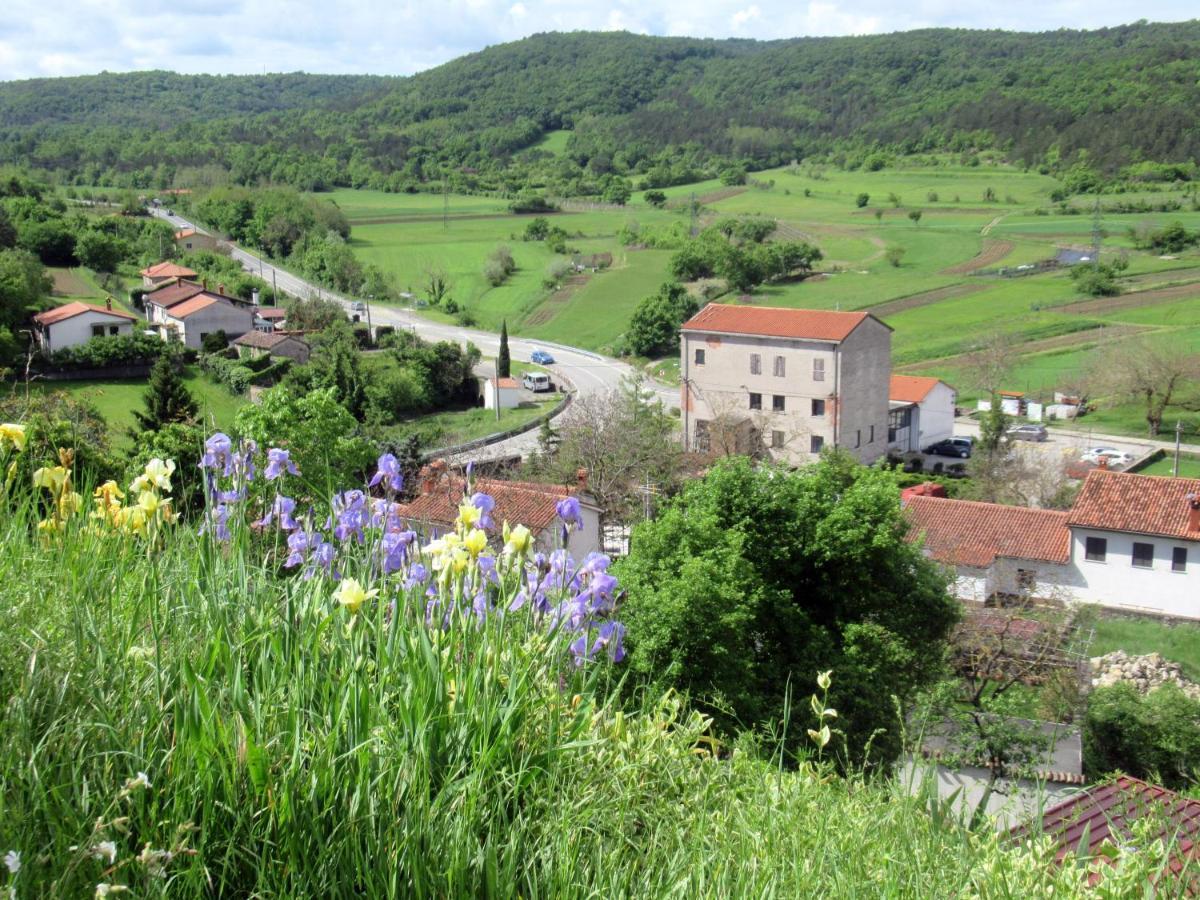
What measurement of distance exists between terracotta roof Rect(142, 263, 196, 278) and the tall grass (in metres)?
62.9

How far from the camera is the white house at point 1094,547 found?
22.7 meters

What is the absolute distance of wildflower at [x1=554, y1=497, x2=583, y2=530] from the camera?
3898 mm

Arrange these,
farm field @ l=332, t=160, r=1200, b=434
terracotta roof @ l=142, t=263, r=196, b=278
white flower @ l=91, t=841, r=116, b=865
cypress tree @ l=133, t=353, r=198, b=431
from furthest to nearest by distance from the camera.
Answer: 1. terracotta roof @ l=142, t=263, r=196, b=278
2. farm field @ l=332, t=160, r=1200, b=434
3. cypress tree @ l=133, t=353, r=198, b=431
4. white flower @ l=91, t=841, r=116, b=865

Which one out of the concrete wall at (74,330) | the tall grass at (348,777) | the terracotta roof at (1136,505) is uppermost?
the tall grass at (348,777)

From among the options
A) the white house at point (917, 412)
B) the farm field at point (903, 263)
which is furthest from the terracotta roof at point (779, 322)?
the farm field at point (903, 263)

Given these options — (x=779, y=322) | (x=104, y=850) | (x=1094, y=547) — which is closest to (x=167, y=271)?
(x=779, y=322)

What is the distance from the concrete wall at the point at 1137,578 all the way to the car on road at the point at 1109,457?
12.1 meters

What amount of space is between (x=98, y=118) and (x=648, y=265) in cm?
13413

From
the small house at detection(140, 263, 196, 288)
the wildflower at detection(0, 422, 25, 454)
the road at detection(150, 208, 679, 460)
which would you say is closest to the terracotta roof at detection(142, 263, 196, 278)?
the small house at detection(140, 263, 196, 288)

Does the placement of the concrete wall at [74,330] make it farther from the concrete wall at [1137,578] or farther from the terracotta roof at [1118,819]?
the terracotta roof at [1118,819]

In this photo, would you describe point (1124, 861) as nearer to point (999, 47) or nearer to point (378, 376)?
point (378, 376)

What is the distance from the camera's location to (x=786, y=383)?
35.1m

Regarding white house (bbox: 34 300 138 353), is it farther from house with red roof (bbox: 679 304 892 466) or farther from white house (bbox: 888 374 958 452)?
white house (bbox: 888 374 958 452)

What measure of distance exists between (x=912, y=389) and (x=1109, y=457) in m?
6.00
